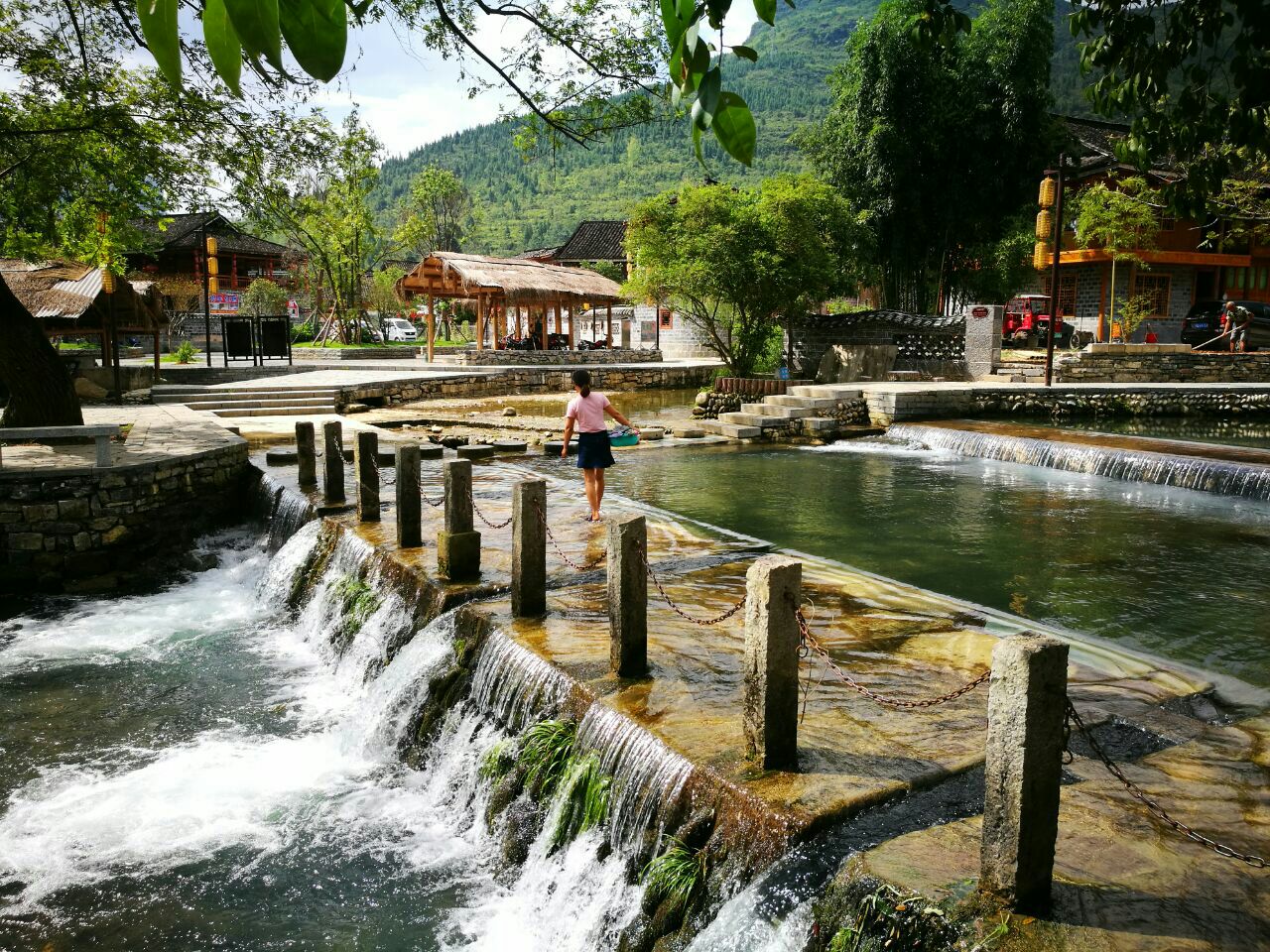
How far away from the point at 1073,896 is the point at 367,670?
584 centimetres

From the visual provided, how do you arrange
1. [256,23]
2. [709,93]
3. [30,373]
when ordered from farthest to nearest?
[30,373] → [709,93] → [256,23]

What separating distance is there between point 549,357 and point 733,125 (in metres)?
31.6

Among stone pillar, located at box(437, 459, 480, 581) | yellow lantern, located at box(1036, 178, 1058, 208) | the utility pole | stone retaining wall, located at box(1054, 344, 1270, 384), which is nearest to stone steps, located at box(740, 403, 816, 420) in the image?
the utility pole

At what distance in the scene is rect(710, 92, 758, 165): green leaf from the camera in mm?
1577

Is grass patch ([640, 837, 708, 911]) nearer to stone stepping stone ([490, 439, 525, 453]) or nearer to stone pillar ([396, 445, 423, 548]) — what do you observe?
stone pillar ([396, 445, 423, 548])

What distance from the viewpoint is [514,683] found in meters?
5.90

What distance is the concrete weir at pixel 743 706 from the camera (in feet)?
12.7

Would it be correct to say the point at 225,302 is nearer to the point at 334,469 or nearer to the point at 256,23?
the point at 334,469

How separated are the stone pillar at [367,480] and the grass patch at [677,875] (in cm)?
640

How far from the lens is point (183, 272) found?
4475 cm

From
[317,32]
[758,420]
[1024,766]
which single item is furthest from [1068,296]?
[317,32]

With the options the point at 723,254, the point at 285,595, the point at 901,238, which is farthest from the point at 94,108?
the point at 901,238

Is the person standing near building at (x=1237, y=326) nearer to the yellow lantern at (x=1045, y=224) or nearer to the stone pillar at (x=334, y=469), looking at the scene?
the yellow lantern at (x=1045, y=224)

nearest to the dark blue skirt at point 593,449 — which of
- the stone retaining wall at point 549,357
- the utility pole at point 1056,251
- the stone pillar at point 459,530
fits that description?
the stone pillar at point 459,530
